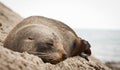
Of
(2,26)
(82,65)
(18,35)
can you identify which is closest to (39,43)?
(18,35)

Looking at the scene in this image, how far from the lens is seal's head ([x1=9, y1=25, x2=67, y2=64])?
15.8ft

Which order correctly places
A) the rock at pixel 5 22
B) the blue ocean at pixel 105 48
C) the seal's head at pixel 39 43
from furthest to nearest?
the blue ocean at pixel 105 48 < the rock at pixel 5 22 < the seal's head at pixel 39 43

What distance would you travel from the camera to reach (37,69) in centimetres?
390

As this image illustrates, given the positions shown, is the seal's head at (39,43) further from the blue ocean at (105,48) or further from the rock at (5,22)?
→ the blue ocean at (105,48)

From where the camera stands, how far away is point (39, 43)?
16.3 feet

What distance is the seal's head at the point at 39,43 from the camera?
4828 millimetres

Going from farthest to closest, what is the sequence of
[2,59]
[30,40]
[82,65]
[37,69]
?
[82,65] < [30,40] < [37,69] < [2,59]

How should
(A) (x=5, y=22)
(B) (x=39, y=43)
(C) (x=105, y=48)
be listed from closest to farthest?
(B) (x=39, y=43) < (A) (x=5, y=22) < (C) (x=105, y=48)

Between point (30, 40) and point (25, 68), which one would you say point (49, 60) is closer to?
point (30, 40)

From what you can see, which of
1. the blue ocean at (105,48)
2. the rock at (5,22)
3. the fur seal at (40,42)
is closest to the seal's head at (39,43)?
the fur seal at (40,42)

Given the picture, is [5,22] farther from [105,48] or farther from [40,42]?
[105,48]

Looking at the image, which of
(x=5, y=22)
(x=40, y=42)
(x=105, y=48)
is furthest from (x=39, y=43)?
(x=105, y=48)

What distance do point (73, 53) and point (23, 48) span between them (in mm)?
1781

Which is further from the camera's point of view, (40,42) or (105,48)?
(105,48)
